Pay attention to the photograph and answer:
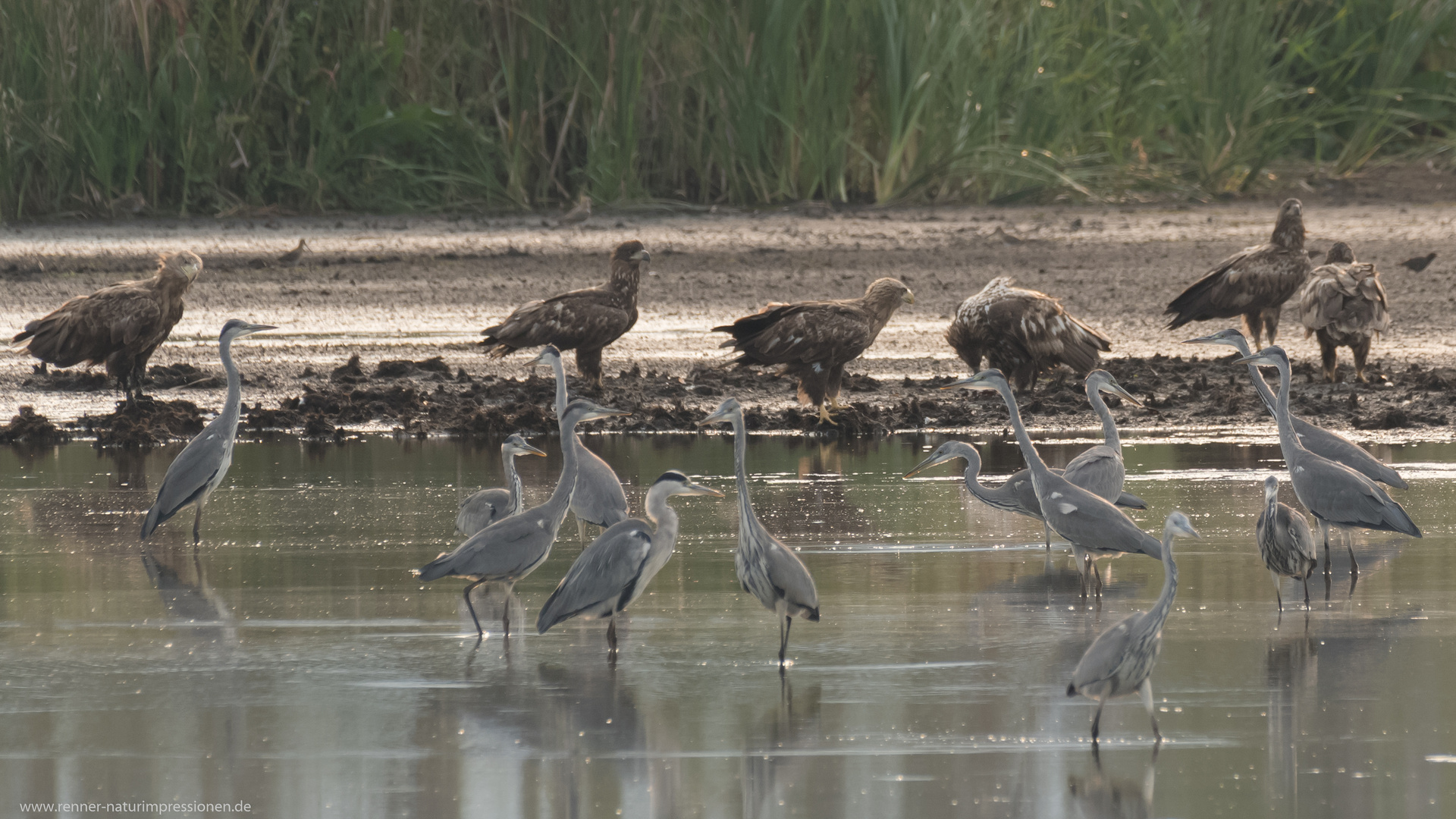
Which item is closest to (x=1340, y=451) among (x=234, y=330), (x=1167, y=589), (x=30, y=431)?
(x=1167, y=589)

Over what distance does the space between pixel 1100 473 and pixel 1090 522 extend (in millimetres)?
967

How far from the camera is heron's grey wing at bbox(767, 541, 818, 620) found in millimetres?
5246

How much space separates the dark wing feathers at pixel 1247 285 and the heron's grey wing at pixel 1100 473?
5578 mm

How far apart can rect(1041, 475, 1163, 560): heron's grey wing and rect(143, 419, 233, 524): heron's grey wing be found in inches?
139

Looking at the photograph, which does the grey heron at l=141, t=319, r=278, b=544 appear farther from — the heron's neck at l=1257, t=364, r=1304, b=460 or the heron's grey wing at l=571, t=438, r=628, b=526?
the heron's neck at l=1257, t=364, r=1304, b=460

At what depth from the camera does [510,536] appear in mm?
5824

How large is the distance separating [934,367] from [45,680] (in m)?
7.91

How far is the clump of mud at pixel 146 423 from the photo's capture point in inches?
386

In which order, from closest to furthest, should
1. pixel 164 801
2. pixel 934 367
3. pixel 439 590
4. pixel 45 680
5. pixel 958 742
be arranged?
pixel 164 801
pixel 958 742
pixel 45 680
pixel 439 590
pixel 934 367

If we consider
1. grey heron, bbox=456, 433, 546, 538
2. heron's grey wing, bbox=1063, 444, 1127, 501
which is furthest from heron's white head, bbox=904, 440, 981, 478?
grey heron, bbox=456, 433, 546, 538

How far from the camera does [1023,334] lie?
1085cm

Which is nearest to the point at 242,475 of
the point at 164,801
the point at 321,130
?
the point at 164,801

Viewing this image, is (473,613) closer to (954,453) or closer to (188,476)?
(188,476)

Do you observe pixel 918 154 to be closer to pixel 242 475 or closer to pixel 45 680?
pixel 242 475
